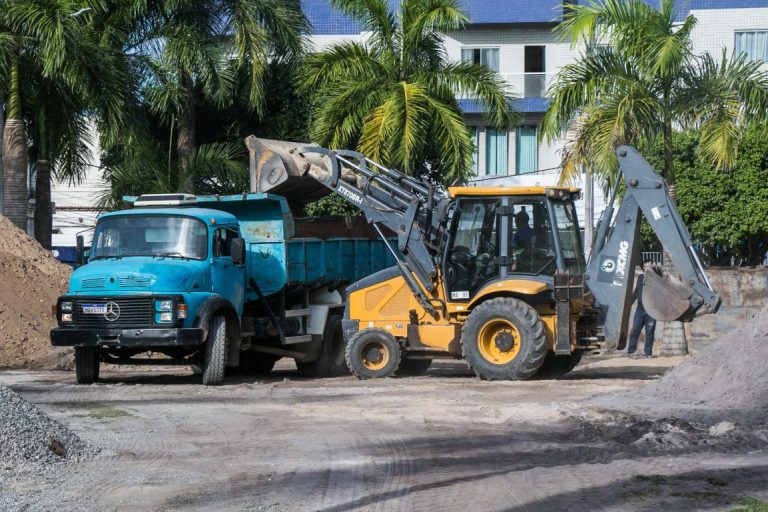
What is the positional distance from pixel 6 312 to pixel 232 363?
20.7 feet

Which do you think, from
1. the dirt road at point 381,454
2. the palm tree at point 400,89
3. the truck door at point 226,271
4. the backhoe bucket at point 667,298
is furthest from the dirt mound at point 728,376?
the palm tree at point 400,89

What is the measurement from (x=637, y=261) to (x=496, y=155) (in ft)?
90.0

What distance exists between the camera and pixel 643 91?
21750 millimetres

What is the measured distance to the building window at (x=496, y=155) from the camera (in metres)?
43.2

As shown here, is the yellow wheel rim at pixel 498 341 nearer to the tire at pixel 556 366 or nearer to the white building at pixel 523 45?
the tire at pixel 556 366

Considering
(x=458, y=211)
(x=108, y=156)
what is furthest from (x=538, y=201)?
(x=108, y=156)

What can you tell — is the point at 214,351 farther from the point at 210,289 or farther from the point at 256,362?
the point at 256,362

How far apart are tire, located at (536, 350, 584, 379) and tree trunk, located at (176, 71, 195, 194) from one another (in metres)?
11.7

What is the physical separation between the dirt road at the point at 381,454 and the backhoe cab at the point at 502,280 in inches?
34.6

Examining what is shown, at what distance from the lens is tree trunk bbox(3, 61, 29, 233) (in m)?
24.7

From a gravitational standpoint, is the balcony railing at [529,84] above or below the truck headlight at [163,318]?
above

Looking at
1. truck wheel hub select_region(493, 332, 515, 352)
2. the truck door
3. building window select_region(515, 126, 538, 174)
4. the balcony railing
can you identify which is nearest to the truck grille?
the truck door

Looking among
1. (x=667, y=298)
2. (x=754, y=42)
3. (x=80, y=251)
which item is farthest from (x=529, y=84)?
(x=667, y=298)

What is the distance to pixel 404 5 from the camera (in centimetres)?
2691
